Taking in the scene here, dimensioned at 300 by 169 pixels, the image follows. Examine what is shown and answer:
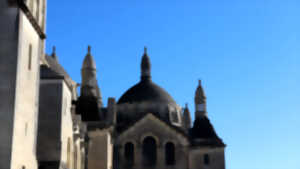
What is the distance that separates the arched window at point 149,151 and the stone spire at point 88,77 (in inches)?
542

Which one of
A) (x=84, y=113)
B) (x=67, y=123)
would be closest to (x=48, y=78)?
(x=67, y=123)

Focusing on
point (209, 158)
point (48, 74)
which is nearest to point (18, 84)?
point (48, 74)

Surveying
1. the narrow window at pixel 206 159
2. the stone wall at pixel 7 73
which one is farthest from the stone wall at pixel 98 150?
the stone wall at pixel 7 73

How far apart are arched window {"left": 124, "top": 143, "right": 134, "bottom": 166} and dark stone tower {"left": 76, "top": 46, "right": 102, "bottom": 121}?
12427mm

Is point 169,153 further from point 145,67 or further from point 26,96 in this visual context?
point 26,96

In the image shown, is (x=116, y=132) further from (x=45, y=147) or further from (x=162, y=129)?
(x=45, y=147)

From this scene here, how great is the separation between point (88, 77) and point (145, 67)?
68.3 ft

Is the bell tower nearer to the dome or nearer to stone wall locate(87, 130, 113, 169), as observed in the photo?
stone wall locate(87, 130, 113, 169)

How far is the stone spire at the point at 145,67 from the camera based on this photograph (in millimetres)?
59375

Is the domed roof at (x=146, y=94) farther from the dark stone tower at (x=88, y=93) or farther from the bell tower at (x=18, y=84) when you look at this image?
the bell tower at (x=18, y=84)

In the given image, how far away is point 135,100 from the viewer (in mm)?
56656

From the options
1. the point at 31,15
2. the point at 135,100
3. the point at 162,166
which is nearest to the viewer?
the point at 31,15

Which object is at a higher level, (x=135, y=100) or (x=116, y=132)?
(x=135, y=100)

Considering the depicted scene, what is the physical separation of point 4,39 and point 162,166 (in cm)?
3329
